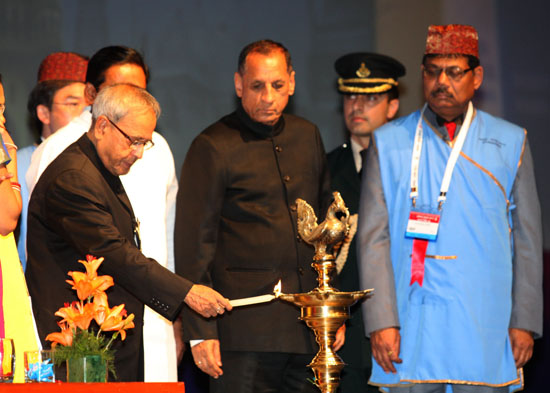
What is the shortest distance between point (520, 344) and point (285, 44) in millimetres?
2848

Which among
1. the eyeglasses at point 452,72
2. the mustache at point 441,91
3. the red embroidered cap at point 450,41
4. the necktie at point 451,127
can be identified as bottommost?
the necktie at point 451,127

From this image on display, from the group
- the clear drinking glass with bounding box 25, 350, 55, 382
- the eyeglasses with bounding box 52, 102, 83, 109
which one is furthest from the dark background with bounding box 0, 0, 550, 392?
the clear drinking glass with bounding box 25, 350, 55, 382

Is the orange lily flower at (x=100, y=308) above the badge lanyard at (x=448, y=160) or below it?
below

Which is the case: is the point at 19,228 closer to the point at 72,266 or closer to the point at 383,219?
the point at 72,266

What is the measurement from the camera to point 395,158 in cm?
415

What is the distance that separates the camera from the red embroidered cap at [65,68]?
16.3 ft

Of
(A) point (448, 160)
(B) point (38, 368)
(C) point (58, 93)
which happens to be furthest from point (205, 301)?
(C) point (58, 93)

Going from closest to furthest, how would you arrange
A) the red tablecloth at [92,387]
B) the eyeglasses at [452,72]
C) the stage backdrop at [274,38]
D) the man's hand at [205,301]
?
the red tablecloth at [92,387]
the man's hand at [205,301]
the eyeglasses at [452,72]
the stage backdrop at [274,38]

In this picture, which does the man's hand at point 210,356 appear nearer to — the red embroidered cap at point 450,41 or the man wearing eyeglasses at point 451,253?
the man wearing eyeglasses at point 451,253

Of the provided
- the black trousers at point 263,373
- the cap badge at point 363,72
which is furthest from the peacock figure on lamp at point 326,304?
the cap badge at point 363,72

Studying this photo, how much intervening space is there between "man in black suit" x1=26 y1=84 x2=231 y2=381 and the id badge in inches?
38.1

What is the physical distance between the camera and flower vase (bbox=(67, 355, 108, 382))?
2.62 meters

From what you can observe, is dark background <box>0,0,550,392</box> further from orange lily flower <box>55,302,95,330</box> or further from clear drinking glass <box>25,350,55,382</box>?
clear drinking glass <box>25,350,55,382</box>

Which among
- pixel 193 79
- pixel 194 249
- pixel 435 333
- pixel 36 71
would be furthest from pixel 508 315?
pixel 36 71
